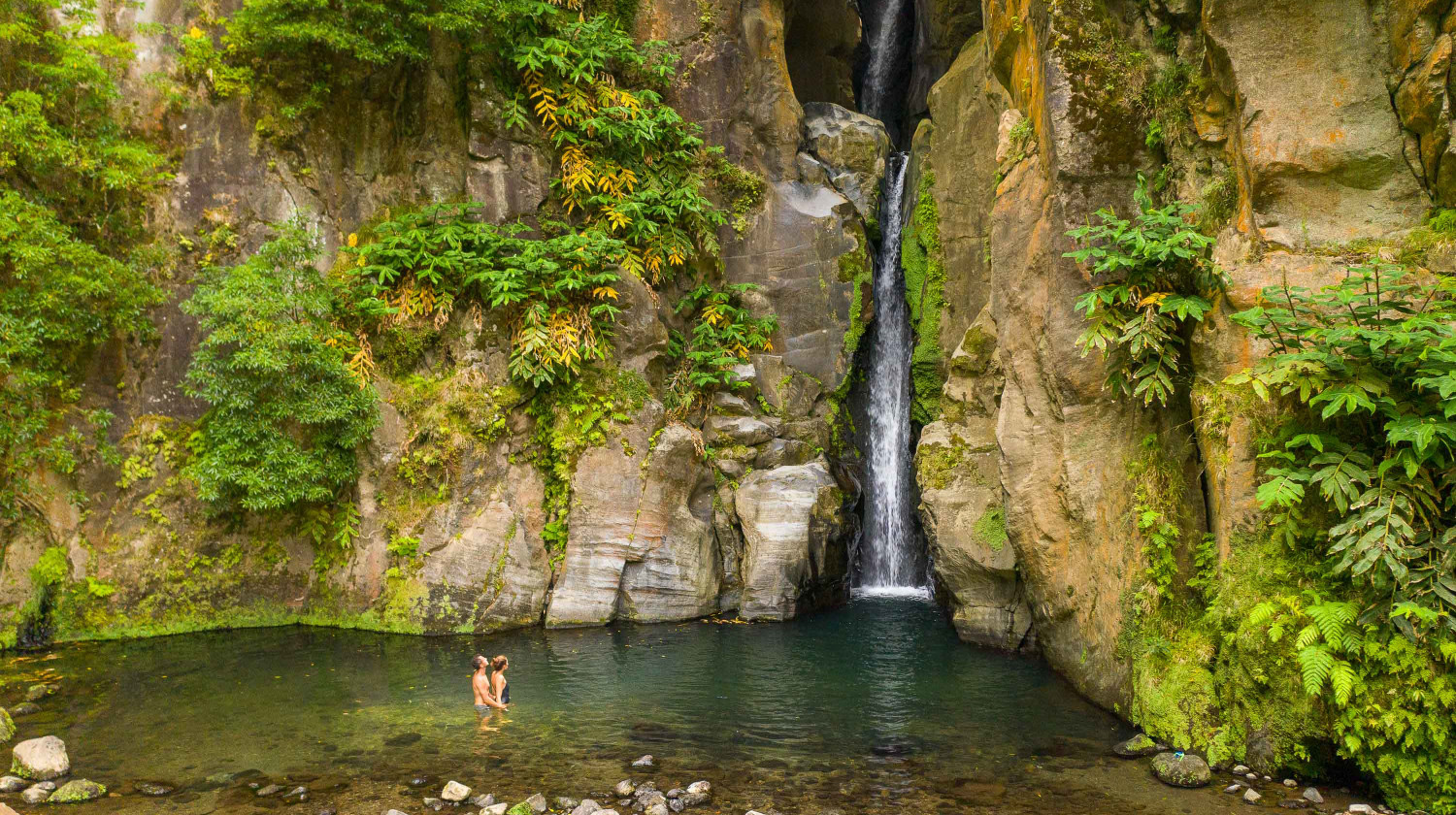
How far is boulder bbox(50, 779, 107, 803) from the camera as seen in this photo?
263 inches

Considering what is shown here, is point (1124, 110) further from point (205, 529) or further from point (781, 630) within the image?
point (205, 529)

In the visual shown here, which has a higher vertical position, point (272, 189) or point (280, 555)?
point (272, 189)

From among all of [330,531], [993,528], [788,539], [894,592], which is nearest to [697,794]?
[993,528]

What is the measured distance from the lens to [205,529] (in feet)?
42.4

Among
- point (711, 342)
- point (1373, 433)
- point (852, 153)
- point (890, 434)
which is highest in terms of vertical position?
point (852, 153)

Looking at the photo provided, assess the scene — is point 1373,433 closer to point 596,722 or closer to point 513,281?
point 596,722

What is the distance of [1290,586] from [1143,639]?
1.69m

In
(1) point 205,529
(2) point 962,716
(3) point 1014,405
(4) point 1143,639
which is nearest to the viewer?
(4) point 1143,639

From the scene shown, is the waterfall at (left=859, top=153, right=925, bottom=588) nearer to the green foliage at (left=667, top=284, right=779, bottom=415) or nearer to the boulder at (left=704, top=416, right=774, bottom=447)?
the green foliage at (left=667, top=284, right=779, bottom=415)

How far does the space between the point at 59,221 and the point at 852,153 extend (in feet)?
46.4

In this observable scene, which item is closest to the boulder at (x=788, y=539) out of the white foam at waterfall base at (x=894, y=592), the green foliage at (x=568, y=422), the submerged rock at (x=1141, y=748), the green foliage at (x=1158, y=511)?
the white foam at waterfall base at (x=894, y=592)

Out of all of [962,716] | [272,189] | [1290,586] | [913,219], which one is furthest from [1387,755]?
[272,189]

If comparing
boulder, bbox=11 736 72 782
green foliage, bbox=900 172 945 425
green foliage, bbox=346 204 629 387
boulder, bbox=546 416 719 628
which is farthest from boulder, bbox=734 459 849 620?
boulder, bbox=11 736 72 782

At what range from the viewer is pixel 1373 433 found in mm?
6484
